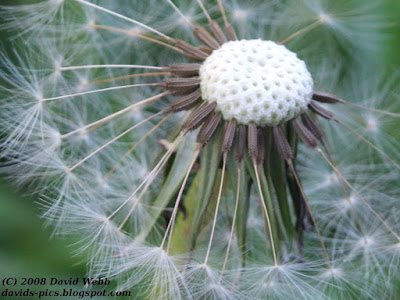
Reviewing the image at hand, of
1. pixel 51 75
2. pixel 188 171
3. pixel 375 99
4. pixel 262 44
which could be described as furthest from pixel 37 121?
pixel 375 99

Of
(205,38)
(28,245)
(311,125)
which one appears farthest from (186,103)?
(28,245)

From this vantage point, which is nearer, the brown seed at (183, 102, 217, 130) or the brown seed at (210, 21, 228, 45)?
the brown seed at (183, 102, 217, 130)

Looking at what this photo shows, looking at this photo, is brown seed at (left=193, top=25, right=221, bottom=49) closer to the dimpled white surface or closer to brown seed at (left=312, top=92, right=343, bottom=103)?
the dimpled white surface

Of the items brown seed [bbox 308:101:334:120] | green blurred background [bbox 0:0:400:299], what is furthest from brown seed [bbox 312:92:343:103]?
green blurred background [bbox 0:0:400:299]

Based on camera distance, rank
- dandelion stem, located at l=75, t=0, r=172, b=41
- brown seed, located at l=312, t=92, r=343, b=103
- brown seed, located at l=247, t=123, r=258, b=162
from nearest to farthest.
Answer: brown seed, located at l=247, t=123, r=258, b=162 < brown seed, located at l=312, t=92, r=343, b=103 < dandelion stem, located at l=75, t=0, r=172, b=41

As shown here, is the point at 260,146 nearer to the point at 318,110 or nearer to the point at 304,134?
the point at 304,134

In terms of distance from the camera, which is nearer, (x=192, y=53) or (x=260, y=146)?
(x=260, y=146)
